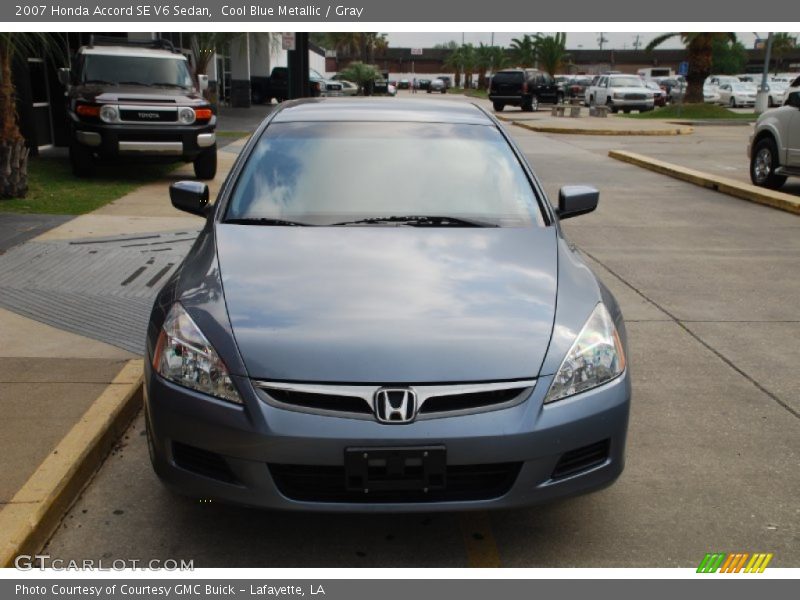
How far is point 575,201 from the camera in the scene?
4.96 meters

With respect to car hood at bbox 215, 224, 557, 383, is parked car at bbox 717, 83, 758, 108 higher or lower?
lower

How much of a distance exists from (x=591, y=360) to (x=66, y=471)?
222cm

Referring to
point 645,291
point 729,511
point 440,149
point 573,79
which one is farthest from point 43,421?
point 573,79

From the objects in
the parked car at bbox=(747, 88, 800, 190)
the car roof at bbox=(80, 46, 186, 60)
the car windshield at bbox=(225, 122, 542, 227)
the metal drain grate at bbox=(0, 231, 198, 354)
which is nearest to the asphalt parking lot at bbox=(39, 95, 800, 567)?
the car windshield at bbox=(225, 122, 542, 227)

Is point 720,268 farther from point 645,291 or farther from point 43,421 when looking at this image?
point 43,421

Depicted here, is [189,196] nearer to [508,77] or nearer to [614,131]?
[614,131]

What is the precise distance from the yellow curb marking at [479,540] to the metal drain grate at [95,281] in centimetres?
Result: 266

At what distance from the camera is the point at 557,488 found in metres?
3.26

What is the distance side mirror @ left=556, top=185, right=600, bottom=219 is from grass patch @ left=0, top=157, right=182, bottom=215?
23.8 feet

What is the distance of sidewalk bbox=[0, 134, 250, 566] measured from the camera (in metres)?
3.56

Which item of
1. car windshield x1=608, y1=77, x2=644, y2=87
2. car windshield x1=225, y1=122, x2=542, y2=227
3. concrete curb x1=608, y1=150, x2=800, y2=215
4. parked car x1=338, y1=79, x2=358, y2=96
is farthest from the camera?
parked car x1=338, y1=79, x2=358, y2=96

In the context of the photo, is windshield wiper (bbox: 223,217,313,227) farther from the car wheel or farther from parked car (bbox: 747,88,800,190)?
the car wheel

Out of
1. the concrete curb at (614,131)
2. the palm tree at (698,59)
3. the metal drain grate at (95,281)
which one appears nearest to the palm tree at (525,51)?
the palm tree at (698,59)

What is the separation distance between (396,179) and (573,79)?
67774mm
